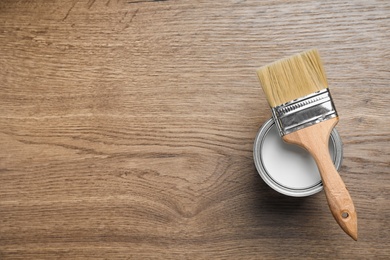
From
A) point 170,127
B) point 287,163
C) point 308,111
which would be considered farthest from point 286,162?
point 170,127

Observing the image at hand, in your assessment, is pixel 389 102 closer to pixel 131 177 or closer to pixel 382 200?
pixel 382 200

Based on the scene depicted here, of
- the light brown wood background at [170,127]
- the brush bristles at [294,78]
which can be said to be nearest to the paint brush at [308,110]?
the brush bristles at [294,78]

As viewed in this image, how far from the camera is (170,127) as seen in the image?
1091mm

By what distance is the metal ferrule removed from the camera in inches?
37.4

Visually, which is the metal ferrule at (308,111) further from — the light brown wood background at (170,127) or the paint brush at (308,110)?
the light brown wood background at (170,127)

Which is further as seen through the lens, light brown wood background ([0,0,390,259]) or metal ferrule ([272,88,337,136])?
light brown wood background ([0,0,390,259])

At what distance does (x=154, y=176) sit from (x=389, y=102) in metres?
0.46

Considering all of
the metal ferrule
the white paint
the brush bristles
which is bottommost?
the white paint

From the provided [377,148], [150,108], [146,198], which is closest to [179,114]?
[150,108]

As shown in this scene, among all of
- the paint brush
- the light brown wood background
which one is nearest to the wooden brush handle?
the paint brush

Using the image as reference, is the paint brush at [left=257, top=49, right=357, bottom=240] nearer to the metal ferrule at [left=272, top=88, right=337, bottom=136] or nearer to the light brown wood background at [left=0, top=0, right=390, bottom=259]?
the metal ferrule at [left=272, top=88, right=337, bottom=136]

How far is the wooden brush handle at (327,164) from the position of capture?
939mm

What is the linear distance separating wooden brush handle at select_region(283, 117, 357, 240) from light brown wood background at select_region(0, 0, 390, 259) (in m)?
0.11

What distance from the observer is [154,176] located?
109 centimetres
